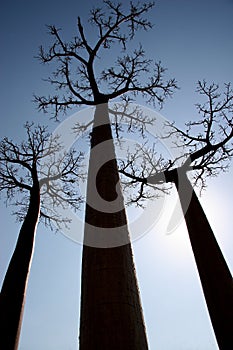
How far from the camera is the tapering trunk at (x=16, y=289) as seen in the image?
3.21 metres

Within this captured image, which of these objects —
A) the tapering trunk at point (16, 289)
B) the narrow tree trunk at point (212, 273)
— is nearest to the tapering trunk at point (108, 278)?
the tapering trunk at point (16, 289)

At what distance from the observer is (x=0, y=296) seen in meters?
3.58

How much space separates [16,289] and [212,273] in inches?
116

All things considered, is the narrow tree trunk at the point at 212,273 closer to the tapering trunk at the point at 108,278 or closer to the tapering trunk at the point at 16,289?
the tapering trunk at the point at 108,278

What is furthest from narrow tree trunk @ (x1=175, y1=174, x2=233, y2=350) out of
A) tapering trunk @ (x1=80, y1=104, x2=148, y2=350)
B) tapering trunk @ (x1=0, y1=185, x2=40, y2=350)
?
tapering trunk @ (x1=0, y1=185, x2=40, y2=350)

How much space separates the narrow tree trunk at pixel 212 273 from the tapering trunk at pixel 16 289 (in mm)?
2700

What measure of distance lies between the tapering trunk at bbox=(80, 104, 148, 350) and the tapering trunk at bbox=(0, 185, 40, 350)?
1.78 metres

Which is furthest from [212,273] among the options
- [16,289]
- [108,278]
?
[16,289]

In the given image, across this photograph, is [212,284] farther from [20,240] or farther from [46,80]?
[46,80]

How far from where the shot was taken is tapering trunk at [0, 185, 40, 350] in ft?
10.5

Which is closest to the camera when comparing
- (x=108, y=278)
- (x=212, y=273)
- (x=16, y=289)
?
(x=108, y=278)

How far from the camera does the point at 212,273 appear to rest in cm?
416

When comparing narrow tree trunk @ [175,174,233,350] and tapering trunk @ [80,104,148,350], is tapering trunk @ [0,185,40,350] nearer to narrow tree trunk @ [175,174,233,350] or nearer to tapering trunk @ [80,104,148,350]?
tapering trunk @ [80,104,148,350]

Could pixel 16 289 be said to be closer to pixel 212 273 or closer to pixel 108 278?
pixel 108 278
